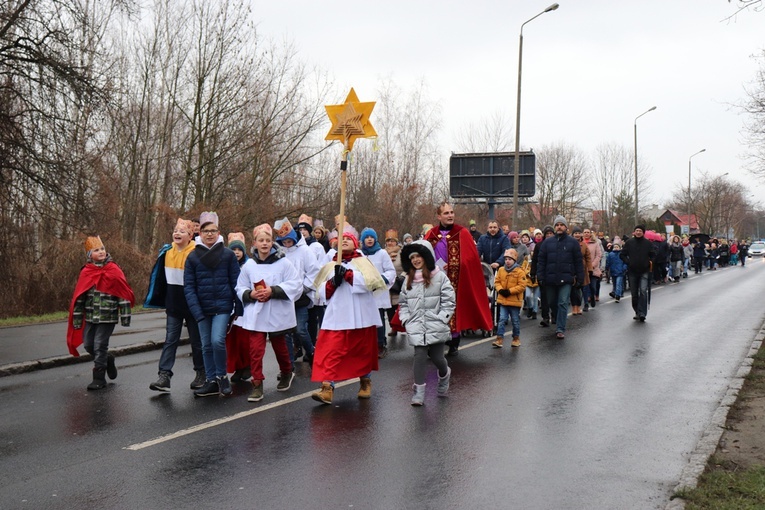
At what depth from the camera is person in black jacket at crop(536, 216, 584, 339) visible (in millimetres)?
13305

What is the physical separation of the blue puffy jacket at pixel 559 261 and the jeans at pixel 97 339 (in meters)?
7.61

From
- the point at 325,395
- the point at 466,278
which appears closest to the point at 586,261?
the point at 466,278

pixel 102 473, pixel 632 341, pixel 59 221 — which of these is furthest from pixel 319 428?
pixel 59 221

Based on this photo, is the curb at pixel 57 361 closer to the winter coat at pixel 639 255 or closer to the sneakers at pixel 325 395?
the sneakers at pixel 325 395

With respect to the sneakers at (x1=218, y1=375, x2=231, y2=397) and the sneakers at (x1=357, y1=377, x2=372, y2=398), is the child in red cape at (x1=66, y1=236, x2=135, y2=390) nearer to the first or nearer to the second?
the sneakers at (x1=218, y1=375, x2=231, y2=397)

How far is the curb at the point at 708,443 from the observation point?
5.20 metres

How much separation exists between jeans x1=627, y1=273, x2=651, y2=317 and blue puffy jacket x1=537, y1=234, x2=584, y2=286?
2644mm

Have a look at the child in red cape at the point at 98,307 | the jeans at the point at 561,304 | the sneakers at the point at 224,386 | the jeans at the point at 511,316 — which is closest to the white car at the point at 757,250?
the jeans at the point at 561,304

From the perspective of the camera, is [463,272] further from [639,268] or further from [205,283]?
[639,268]

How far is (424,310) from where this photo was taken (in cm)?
795

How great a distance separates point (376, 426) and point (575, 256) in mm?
7503

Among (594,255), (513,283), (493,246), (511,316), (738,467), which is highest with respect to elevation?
(493,246)

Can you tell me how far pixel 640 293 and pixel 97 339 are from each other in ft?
36.1

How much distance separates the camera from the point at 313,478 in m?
5.52
